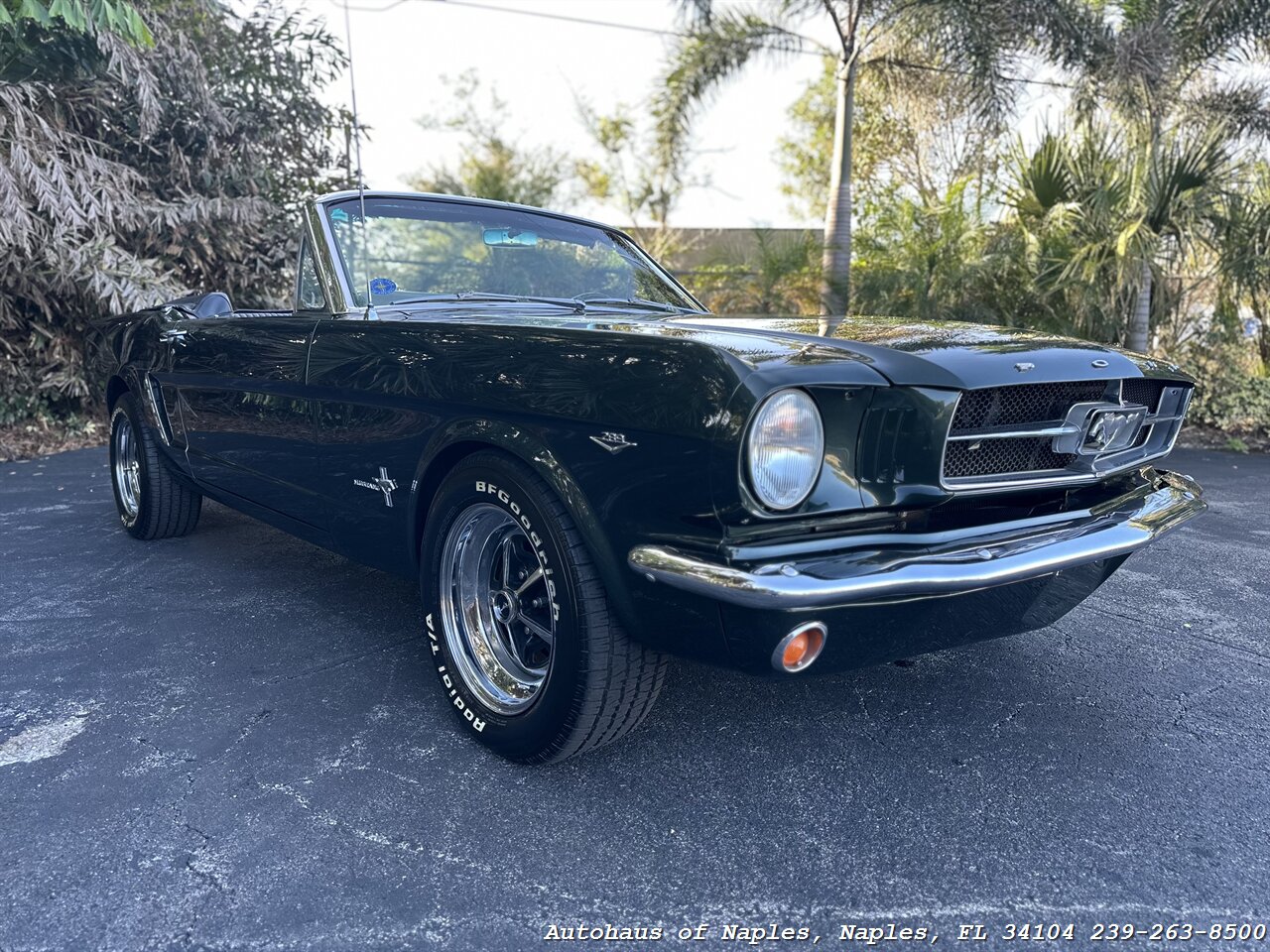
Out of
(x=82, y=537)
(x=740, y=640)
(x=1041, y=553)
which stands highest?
(x=1041, y=553)

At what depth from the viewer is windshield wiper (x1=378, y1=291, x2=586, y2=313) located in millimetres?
2889

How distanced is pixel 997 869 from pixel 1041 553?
0.67m

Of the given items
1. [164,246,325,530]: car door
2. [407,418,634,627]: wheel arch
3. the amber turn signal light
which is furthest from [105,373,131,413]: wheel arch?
the amber turn signal light

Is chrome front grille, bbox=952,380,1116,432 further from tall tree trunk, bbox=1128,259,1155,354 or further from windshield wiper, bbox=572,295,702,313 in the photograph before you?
tall tree trunk, bbox=1128,259,1155,354

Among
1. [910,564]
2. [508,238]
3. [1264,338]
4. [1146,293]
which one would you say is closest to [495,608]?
[910,564]

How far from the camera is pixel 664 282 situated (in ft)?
11.8

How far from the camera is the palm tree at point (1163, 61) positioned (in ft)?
27.4

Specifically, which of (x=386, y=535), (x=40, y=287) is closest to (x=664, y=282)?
(x=386, y=535)

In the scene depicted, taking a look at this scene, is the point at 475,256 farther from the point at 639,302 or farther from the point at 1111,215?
the point at 1111,215

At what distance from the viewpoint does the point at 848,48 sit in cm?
926

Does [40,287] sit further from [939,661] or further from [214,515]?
[939,661]

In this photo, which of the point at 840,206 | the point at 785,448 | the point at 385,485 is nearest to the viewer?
the point at 785,448

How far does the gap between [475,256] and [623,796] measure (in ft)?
6.66

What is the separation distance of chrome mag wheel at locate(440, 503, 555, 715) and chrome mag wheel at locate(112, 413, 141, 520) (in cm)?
285
